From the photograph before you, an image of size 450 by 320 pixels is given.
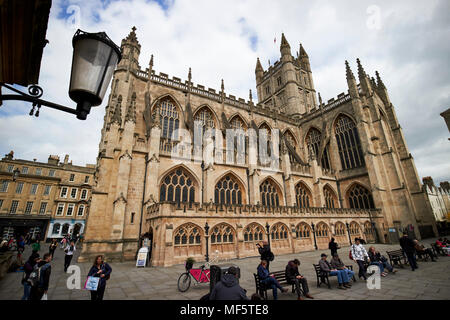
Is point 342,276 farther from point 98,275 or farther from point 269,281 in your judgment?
point 98,275

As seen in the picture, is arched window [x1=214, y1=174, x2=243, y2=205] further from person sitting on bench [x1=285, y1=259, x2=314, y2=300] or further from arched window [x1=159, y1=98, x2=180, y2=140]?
person sitting on bench [x1=285, y1=259, x2=314, y2=300]

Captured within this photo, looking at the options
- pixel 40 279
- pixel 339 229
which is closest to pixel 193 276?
pixel 40 279

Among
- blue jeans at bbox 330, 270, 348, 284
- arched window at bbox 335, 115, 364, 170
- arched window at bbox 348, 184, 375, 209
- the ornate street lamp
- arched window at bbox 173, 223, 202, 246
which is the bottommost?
blue jeans at bbox 330, 270, 348, 284

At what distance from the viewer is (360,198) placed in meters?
24.4

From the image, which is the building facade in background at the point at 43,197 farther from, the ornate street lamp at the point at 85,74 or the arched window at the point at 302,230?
the ornate street lamp at the point at 85,74

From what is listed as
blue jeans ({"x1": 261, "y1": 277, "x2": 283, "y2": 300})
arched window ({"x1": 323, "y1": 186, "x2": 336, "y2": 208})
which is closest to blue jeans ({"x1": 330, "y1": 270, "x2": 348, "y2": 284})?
blue jeans ({"x1": 261, "y1": 277, "x2": 283, "y2": 300})

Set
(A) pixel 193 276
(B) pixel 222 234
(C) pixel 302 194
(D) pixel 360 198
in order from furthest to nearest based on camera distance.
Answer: (C) pixel 302 194 → (D) pixel 360 198 → (B) pixel 222 234 → (A) pixel 193 276

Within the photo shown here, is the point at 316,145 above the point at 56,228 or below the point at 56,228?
above

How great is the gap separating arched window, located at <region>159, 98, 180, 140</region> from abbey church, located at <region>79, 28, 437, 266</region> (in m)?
0.10

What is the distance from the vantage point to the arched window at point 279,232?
15672 mm

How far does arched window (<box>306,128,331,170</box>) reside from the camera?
28453 millimetres

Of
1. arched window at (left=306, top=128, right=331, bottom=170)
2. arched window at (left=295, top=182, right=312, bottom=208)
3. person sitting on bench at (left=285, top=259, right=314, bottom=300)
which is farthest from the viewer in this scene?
arched window at (left=306, top=128, right=331, bottom=170)

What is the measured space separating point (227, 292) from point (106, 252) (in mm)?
12954

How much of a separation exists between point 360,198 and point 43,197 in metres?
44.3
